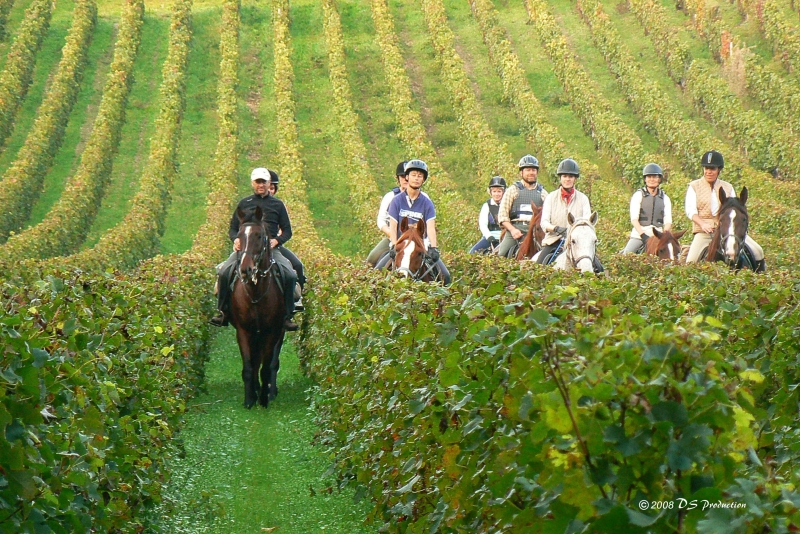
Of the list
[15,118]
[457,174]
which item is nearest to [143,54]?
[15,118]

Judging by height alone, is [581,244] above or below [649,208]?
below

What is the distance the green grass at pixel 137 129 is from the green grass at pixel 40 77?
336 cm

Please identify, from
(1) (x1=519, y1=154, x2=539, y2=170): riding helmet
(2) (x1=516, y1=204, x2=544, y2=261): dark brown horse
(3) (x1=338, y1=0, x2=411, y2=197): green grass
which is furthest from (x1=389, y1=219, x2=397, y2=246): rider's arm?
(3) (x1=338, y1=0, x2=411, y2=197): green grass

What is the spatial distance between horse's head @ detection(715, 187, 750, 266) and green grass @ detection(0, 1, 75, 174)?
27537 mm

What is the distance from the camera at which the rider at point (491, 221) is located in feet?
61.5

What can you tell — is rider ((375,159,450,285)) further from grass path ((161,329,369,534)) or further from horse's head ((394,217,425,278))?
grass path ((161,329,369,534))

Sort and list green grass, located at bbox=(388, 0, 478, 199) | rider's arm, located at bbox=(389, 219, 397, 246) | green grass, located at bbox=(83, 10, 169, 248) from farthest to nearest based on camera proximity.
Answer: green grass, located at bbox=(388, 0, 478, 199)
green grass, located at bbox=(83, 10, 169, 248)
rider's arm, located at bbox=(389, 219, 397, 246)

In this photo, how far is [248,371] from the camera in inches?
474

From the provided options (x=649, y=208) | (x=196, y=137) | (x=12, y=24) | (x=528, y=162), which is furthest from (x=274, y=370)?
(x=12, y=24)

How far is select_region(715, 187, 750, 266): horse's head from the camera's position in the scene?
44.9 feet

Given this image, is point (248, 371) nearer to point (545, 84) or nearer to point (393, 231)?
point (393, 231)

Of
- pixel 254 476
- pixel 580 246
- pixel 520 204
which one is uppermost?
pixel 520 204

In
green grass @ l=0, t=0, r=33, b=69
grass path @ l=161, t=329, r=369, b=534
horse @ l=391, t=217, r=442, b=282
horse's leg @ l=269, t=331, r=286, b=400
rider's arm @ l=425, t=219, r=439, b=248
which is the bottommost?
grass path @ l=161, t=329, r=369, b=534

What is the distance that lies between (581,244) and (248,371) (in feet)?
13.7
